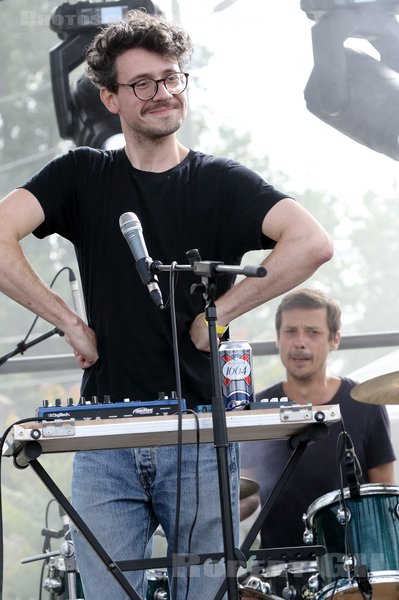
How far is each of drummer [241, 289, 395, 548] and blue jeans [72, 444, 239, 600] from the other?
2.00m

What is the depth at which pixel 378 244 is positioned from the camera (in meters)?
6.90

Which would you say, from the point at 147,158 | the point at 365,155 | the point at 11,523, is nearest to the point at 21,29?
the point at 365,155

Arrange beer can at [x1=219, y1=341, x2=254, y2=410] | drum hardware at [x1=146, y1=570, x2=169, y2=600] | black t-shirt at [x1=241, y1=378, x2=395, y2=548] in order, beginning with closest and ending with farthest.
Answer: beer can at [x1=219, y1=341, x2=254, y2=410] < drum hardware at [x1=146, y1=570, x2=169, y2=600] < black t-shirt at [x1=241, y1=378, x2=395, y2=548]

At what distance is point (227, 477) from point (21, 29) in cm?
513

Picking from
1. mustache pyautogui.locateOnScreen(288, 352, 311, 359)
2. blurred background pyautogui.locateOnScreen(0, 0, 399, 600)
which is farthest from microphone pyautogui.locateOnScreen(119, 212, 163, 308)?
mustache pyautogui.locateOnScreen(288, 352, 311, 359)

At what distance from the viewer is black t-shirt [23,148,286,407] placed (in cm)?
272

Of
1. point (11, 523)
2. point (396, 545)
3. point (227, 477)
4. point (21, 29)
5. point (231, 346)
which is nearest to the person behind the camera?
point (227, 477)

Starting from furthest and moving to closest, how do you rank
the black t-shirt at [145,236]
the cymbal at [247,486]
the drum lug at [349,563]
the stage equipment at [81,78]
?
the stage equipment at [81,78] → the cymbal at [247,486] → the drum lug at [349,563] → the black t-shirt at [145,236]

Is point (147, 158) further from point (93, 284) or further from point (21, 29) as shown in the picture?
point (21, 29)

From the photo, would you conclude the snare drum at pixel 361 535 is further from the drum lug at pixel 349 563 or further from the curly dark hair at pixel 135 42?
the curly dark hair at pixel 135 42

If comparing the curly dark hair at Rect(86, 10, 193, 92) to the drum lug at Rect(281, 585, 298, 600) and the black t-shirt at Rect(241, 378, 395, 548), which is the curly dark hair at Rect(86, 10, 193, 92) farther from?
the black t-shirt at Rect(241, 378, 395, 548)

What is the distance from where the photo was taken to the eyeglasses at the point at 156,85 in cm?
288

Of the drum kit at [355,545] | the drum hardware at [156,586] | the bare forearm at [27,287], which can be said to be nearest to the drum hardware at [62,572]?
the drum kit at [355,545]

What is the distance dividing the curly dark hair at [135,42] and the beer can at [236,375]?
0.84 metres
